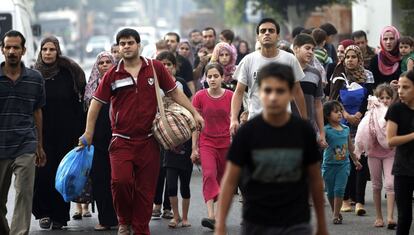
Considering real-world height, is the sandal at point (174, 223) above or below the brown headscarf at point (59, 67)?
below

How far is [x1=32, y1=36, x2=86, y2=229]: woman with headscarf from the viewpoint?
12.3 m

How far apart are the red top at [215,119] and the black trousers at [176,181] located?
1.75ft

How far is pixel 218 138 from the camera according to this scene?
475 inches

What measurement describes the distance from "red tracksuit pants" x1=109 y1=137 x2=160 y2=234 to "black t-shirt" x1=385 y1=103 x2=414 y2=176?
2.09 metres

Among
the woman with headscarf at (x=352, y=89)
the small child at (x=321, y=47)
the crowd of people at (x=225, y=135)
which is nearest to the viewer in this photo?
the crowd of people at (x=225, y=135)

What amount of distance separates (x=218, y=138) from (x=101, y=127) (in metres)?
1.15

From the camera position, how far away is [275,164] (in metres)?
7.09

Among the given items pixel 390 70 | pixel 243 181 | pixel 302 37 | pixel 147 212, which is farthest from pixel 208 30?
pixel 243 181

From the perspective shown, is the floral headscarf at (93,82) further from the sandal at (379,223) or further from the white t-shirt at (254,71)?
the sandal at (379,223)

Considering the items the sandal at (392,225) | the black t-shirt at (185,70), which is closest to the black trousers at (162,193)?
the sandal at (392,225)

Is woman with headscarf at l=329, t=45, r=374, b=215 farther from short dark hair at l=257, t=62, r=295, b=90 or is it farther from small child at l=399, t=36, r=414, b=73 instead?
short dark hair at l=257, t=62, r=295, b=90

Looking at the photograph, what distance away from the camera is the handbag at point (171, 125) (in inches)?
420

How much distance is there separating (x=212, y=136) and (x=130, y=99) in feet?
5.60

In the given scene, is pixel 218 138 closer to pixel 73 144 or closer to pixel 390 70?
pixel 73 144
